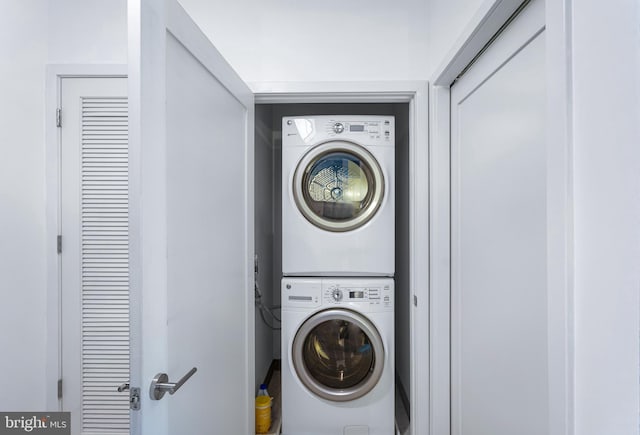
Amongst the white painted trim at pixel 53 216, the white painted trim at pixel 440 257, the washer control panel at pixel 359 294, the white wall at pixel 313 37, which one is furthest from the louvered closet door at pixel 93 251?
the white painted trim at pixel 440 257

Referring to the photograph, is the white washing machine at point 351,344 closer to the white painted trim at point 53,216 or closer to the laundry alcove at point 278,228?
the laundry alcove at point 278,228

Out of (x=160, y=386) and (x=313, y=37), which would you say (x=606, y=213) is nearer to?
(x=160, y=386)

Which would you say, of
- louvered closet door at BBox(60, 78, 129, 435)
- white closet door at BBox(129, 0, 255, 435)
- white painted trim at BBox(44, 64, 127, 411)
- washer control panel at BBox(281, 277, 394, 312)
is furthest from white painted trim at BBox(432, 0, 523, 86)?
white painted trim at BBox(44, 64, 127, 411)

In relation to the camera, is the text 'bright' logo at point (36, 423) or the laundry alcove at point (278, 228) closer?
the text 'bright' logo at point (36, 423)

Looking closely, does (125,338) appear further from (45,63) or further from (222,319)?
(45,63)

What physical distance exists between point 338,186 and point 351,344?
3.09ft

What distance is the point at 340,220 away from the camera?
1.96 meters

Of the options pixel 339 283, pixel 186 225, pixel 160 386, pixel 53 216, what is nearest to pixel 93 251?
pixel 53 216

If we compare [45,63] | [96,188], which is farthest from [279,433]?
[45,63]

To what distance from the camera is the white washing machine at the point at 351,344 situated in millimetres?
1884

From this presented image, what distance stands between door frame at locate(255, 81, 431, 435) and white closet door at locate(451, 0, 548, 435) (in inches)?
7.2

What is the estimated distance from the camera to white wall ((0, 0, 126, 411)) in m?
1.50

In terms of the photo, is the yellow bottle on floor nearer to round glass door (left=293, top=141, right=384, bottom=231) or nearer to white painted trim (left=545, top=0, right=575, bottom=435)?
round glass door (left=293, top=141, right=384, bottom=231)

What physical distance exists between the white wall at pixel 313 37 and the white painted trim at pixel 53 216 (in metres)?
0.70
